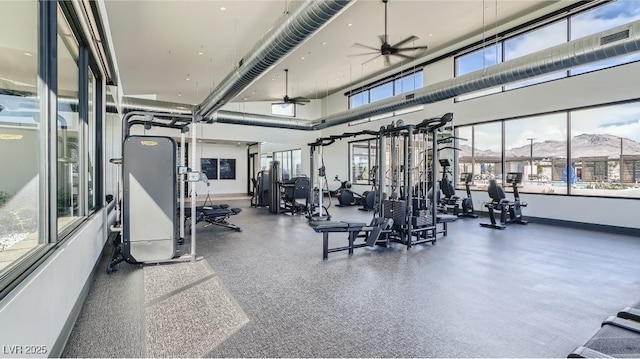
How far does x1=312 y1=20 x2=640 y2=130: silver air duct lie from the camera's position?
4347 millimetres

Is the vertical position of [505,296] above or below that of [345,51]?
below

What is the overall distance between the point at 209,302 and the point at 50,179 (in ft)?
5.25

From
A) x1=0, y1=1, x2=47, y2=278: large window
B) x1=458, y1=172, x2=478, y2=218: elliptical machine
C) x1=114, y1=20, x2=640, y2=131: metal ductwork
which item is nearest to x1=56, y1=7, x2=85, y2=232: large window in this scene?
x1=0, y1=1, x2=47, y2=278: large window

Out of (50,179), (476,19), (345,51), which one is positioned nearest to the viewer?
(50,179)

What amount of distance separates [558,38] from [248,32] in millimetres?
6649

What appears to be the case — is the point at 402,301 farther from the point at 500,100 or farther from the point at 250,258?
the point at 500,100

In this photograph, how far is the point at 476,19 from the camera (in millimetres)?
7133

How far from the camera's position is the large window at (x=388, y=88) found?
10.2 metres

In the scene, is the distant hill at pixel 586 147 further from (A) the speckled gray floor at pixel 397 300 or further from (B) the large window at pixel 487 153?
(A) the speckled gray floor at pixel 397 300


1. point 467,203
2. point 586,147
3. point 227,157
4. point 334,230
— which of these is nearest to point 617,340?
point 334,230

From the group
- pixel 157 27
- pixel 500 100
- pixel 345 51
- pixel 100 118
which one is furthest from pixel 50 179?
pixel 500 100

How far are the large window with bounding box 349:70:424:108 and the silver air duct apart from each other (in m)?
2.64

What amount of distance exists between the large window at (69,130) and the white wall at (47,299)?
467 millimetres

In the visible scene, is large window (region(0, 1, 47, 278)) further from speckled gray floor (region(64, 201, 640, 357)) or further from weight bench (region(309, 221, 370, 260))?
weight bench (region(309, 221, 370, 260))
